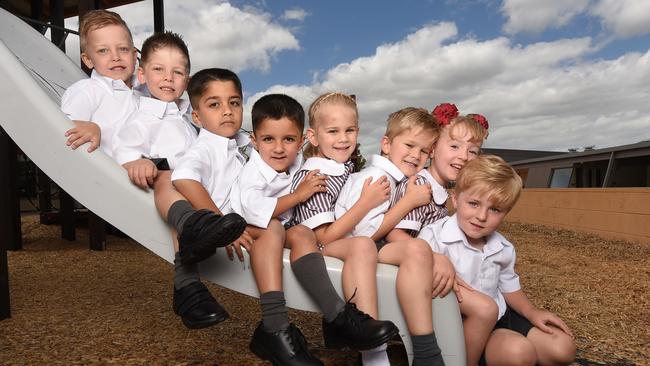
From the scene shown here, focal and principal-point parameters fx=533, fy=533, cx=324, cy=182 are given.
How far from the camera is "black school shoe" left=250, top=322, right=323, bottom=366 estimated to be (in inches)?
58.2

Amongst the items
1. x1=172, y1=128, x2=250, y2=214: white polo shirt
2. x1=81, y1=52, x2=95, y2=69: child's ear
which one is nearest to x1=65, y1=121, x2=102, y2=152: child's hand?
A: x1=172, y1=128, x2=250, y2=214: white polo shirt

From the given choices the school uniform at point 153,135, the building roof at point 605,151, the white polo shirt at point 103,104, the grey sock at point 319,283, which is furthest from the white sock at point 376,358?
the building roof at point 605,151

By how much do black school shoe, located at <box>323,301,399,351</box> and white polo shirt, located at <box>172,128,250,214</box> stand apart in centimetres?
53

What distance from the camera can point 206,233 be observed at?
139 cm

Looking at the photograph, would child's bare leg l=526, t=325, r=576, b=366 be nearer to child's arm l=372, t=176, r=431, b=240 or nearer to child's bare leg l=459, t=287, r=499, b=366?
child's bare leg l=459, t=287, r=499, b=366

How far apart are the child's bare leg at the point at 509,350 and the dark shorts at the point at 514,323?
0.07 m

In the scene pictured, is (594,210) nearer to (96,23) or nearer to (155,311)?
(155,311)

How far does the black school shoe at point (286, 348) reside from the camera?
1479 mm

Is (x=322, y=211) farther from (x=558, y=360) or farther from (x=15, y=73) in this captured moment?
(x=15, y=73)

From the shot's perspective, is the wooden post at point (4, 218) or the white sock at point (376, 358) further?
the wooden post at point (4, 218)

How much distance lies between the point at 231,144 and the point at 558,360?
1282 millimetres

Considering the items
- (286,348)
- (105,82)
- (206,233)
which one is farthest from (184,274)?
(105,82)

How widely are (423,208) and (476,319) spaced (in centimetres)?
38

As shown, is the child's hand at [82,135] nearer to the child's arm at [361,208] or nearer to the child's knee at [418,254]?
the child's arm at [361,208]
